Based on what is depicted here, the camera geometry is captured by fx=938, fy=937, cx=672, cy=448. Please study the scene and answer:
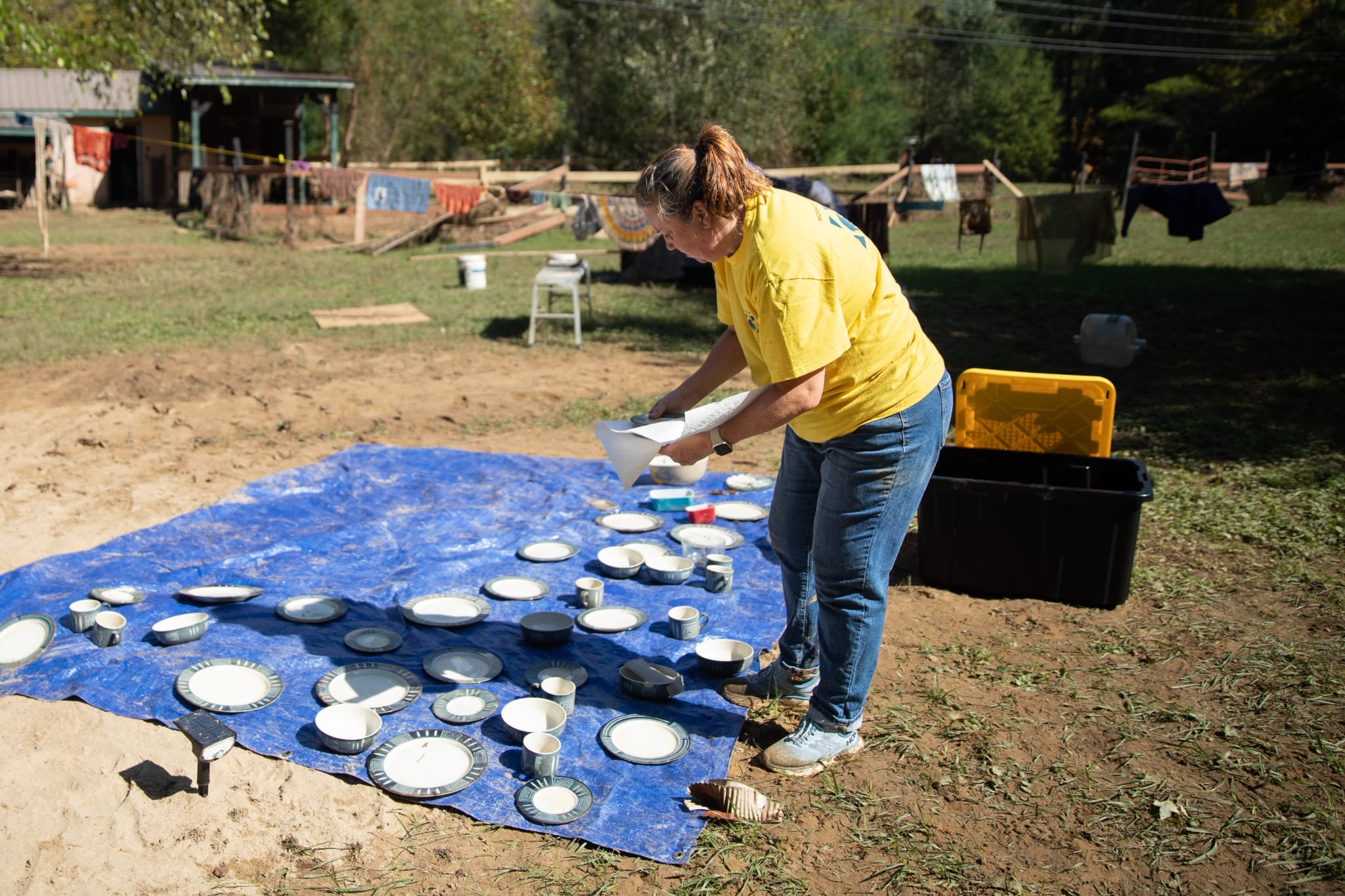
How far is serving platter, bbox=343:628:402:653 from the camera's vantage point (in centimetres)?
323

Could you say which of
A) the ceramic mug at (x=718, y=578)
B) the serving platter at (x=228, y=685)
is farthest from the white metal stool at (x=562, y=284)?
the serving platter at (x=228, y=685)

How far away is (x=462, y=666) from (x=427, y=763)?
55 centimetres

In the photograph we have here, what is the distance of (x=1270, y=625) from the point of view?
3.53 meters

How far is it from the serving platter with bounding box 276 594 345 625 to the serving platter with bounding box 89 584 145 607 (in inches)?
19.4

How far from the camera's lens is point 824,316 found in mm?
2168

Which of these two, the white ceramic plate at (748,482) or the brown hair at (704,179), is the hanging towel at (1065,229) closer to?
the white ceramic plate at (748,482)

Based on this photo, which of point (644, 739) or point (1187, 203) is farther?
point (1187, 203)

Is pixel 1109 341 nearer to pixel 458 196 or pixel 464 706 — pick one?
pixel 464 706

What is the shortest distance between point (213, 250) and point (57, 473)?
37.8 ft

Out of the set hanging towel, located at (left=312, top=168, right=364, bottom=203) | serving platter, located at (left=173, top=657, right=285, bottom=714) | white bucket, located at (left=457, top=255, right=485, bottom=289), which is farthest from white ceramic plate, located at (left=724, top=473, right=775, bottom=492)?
hanging towel, located at (left=312, top=168, right=364, bottom=203)

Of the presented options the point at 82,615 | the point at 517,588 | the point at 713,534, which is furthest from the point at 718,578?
the point at 82,615

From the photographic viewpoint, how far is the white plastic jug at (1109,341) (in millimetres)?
7523

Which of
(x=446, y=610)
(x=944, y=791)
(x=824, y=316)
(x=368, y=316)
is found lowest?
(x=944, y=791)

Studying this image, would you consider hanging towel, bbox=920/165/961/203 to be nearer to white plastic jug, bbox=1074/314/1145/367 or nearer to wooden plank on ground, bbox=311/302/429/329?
white plastic jug, bbox=1074/314/1145/367
